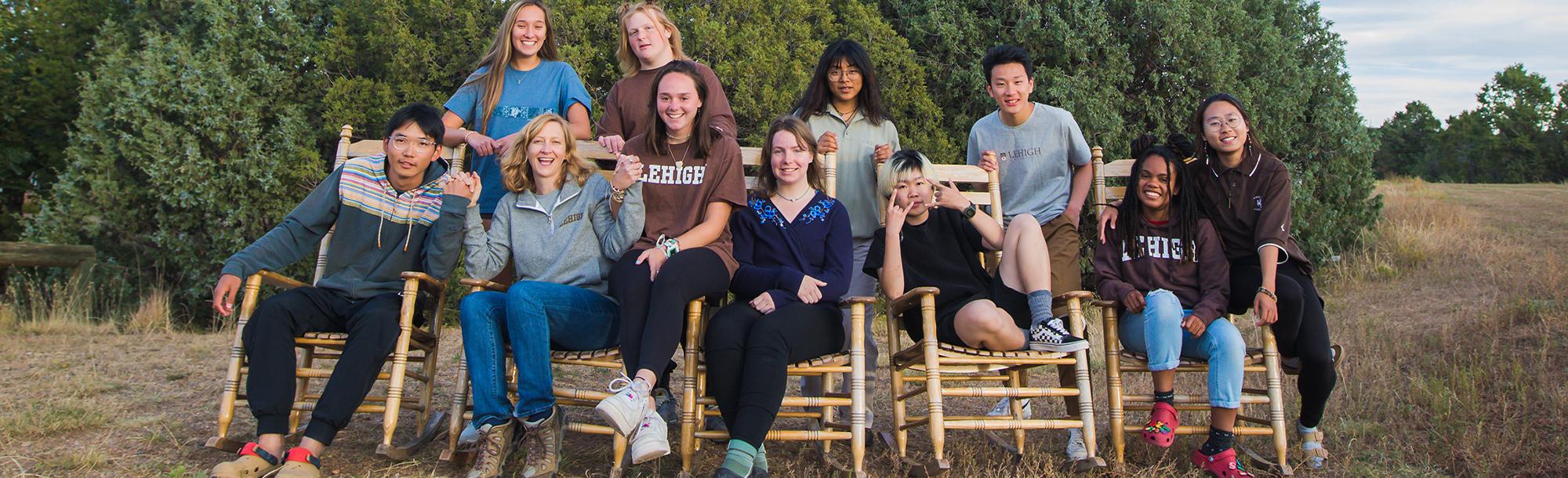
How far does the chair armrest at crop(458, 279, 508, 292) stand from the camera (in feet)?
10.7

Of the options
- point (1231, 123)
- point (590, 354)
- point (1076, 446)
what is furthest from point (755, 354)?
point (1231, 123)

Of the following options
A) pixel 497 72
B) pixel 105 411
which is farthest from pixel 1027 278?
pixel 105 411

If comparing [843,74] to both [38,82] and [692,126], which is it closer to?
[692,126]

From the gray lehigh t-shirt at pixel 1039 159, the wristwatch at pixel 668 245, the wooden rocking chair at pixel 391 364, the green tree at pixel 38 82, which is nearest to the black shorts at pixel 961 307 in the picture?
the gray lehigh t-shirt at pixel 1039 159

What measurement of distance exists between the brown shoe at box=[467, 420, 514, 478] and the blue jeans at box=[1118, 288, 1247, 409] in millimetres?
2102

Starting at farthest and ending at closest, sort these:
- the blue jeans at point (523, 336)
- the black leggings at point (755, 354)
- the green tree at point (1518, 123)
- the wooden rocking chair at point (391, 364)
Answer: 1. the green tree at point (1518, 123)
2. the wooden rocking chair at point (391, 364)
3. the blue jeans at point (523, 336)
4. the black leggings at point (755, 354)

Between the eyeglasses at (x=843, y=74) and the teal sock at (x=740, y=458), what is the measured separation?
1.65 metres

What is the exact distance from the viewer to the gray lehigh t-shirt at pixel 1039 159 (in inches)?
159

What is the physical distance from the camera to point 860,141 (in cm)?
407

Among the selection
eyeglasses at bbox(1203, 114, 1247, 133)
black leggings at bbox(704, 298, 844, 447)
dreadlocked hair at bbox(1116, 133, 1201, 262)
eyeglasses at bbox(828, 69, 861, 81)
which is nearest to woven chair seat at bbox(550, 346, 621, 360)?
black leggings at bbox(704, 298, 844, 447)

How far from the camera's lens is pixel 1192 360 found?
345 cm

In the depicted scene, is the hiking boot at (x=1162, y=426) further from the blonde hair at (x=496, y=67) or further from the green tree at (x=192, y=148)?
the green tree at (x=192, y=148)

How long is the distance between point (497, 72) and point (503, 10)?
3098 mm

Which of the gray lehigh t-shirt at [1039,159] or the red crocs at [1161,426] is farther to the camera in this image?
the gray lehigh t-shirt at [1039,159]
